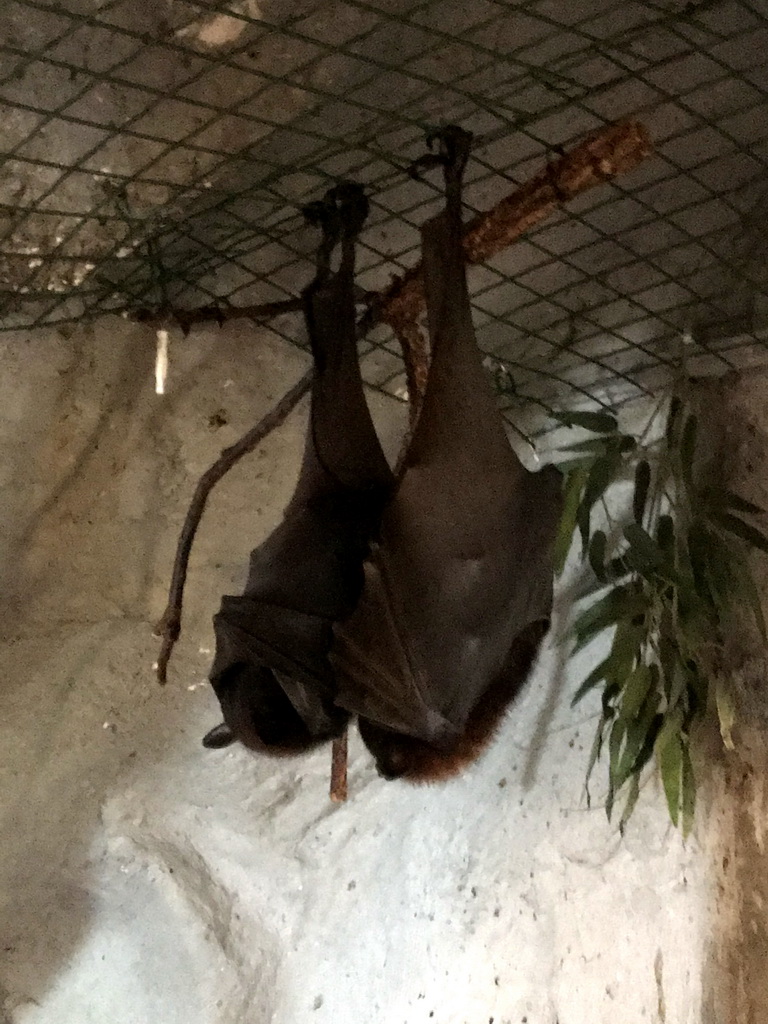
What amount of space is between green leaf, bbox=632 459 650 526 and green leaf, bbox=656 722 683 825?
301mm

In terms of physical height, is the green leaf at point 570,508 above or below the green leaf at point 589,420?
below

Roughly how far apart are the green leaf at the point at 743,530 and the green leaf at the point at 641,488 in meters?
0.10

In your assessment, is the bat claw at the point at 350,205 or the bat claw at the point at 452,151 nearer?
the bat claw at the point at 452,151

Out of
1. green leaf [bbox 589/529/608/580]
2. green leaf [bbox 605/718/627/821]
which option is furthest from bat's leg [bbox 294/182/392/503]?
green leaf [bbox 605/718/627/821]

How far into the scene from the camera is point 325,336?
Result: 112cm

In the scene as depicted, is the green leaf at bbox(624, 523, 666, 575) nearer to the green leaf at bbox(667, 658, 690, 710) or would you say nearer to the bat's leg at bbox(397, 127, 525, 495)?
the green leaf at bbox(667, 658, 690, 710)

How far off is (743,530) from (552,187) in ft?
1.94

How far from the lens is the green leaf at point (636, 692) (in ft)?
3.98

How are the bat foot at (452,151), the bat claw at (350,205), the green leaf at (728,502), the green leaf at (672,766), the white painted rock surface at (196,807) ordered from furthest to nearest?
the white painted rock surface at (196,807)
the green leaf at (728,502)
the green leaf at (672,766)
the bat claw at (350,205)
the bat foot at (452,151)

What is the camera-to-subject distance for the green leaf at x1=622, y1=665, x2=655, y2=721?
3.98 feet

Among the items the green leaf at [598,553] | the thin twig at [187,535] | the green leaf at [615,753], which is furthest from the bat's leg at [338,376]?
the green leaf at [615,753]

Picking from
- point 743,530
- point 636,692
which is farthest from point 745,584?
point 636,692

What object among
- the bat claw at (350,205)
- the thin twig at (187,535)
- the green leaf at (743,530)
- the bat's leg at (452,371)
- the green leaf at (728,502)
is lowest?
the green leaf at (743,530)

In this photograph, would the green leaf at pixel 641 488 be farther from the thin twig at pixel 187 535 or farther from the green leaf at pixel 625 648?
the thin twig at pixel 187 535
